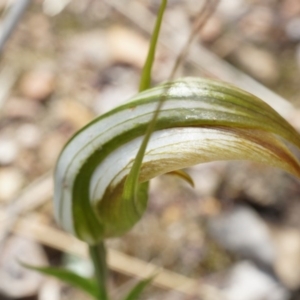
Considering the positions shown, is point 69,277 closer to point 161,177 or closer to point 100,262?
point 100,262

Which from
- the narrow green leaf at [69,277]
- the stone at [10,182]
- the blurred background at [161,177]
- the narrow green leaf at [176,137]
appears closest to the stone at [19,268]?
the blurred background at [161,177]

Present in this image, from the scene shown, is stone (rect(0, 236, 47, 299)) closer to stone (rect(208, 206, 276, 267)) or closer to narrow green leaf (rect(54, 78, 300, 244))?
stone (rect(208, 206, 276, 267))

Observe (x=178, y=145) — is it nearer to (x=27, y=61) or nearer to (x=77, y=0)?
(x=27, y=61)

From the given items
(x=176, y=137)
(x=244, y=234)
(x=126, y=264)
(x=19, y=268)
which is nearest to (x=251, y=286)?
(x=244, y=234)

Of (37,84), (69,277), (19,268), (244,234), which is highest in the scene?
(37,84)

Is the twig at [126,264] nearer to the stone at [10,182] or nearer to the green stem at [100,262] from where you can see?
the stone at [10,182]
